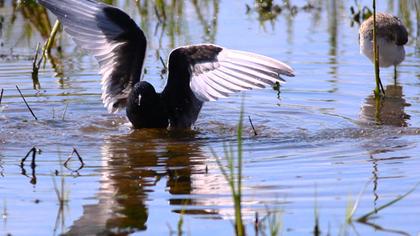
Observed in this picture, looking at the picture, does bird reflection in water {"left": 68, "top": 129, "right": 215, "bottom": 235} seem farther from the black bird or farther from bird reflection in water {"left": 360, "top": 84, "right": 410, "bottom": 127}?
bird reflection in water {"left": 360, "top": 84, "right": 410, "bottom": 127}

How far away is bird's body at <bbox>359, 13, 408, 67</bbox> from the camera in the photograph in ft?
33.4

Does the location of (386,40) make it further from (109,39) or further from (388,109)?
(109,39)

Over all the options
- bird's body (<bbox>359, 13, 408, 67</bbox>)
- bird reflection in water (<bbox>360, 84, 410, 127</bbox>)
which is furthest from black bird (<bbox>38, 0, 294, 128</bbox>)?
bird's body (<bbox>359, 13, 408, 67</bbox>)

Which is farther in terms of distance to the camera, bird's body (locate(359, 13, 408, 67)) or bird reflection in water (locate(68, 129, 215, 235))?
bird's body (locate(359, 13, 408, 67))

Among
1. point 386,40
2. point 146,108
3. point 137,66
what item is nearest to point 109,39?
point 137,66

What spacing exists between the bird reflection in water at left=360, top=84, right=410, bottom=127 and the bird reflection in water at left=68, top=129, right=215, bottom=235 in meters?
1.57

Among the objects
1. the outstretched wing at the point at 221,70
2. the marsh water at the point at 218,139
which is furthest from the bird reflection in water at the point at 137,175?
the outstretched wing at the point at 221,70

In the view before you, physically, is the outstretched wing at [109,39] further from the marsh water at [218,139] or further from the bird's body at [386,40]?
the bird's body at [386,40]

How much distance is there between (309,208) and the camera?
18.0ft

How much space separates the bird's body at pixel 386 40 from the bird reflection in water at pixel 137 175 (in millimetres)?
2705

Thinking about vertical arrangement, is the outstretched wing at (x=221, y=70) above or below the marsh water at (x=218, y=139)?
above

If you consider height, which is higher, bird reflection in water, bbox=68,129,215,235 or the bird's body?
the bird's body

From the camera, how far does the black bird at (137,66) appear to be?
7.70 m

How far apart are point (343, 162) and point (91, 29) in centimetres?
286
